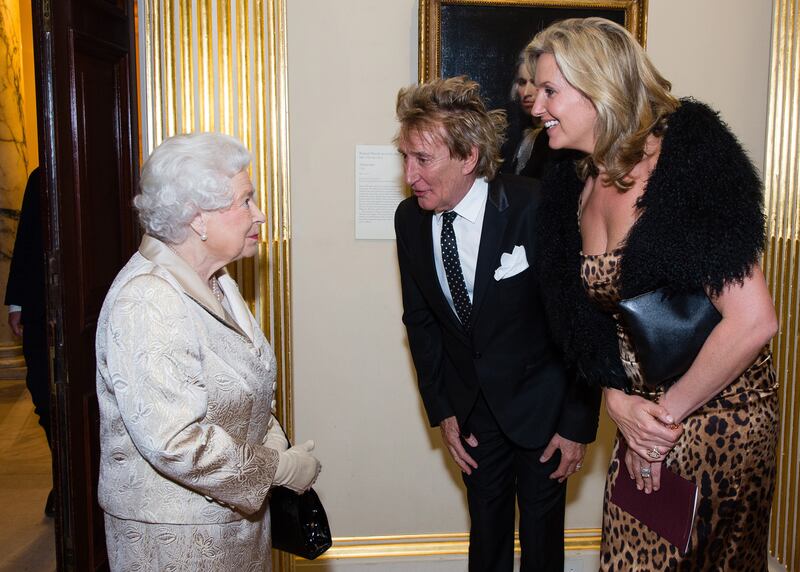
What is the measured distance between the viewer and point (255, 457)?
1.97 m

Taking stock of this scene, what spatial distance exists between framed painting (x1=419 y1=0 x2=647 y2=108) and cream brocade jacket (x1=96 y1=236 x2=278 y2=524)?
1.71 metres

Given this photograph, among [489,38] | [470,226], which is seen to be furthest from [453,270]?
[489,38]

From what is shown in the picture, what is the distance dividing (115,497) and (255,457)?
360mm

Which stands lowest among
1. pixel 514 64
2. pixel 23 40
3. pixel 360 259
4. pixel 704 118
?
pixel 360 259

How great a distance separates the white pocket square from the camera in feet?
8.46

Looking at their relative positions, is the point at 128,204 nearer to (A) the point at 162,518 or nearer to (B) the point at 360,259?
(B) the point at 360,259

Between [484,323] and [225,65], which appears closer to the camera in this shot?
[484,323]

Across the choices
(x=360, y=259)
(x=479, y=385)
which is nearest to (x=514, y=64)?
(x=360, y=259)

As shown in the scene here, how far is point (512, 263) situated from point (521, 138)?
0.95 meters

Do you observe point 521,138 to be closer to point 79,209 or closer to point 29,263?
point 79,209

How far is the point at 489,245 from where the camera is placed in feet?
8.54

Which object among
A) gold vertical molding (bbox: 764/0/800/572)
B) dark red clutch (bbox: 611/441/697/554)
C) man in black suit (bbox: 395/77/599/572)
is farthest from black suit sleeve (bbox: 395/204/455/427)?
gold vertical molding (bbox: 764/0/800/572)

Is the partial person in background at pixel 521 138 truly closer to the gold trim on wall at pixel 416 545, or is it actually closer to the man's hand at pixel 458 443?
the man's hand at pixel 458 443

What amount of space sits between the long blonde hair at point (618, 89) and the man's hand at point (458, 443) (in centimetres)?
124
